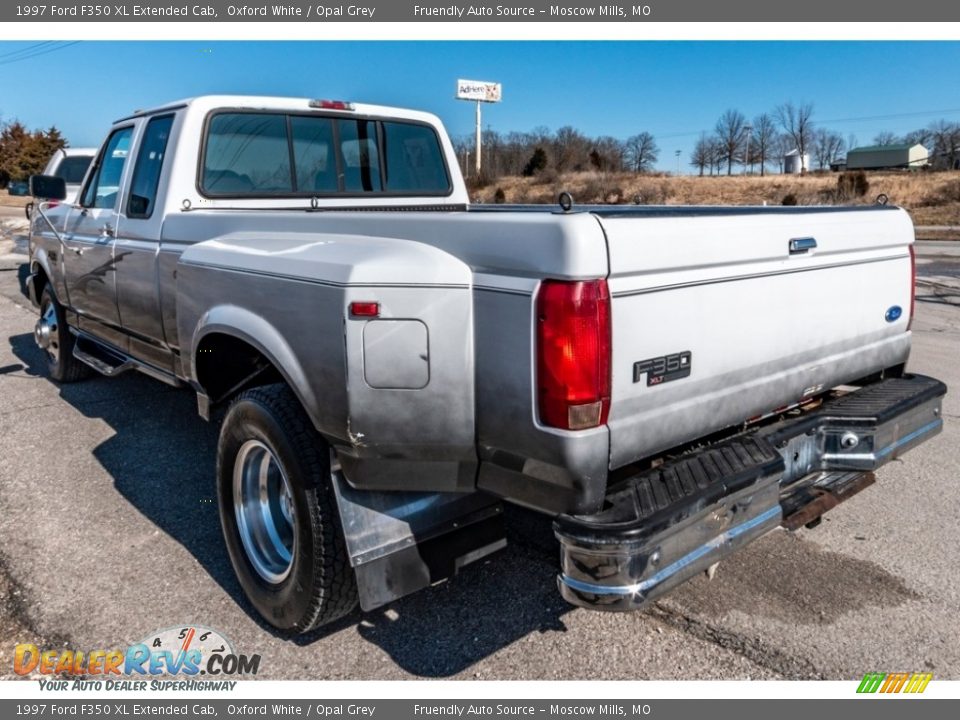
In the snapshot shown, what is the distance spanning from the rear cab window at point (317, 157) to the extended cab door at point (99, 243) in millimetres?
891

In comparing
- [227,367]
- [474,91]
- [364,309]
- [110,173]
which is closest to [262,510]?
[227,367]

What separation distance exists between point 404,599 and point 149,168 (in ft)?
9.70

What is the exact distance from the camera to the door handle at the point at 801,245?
9.61 feet

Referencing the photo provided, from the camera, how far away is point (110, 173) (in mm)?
5242

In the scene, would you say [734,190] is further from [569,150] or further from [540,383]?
[540,383]

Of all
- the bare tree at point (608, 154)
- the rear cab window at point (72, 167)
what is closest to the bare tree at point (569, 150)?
the bare tree at point (608, 154)

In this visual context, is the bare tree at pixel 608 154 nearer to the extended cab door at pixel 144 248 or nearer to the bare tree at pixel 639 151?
the bare tree at pixel 639 151

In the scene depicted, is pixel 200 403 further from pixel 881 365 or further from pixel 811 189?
pixel 811 189

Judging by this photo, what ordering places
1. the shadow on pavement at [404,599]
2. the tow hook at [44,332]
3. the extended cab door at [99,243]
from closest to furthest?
the shadow on pavement at [404,599], the extended cab door at [99,243], the tow hook at [44,332]

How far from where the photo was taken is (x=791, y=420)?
3203mm

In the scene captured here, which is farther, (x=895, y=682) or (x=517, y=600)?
(x=517, y=600)

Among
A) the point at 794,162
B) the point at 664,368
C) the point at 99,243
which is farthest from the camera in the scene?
the point at 794,162

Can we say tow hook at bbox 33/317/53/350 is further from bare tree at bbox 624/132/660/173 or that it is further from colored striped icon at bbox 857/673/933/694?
bare tree at bbox 624/132/660/173

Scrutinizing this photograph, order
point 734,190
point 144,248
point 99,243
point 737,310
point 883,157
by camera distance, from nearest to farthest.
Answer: point 737,310 → point 144,248 → point 99,243 → point 734,190 → point 883,157
